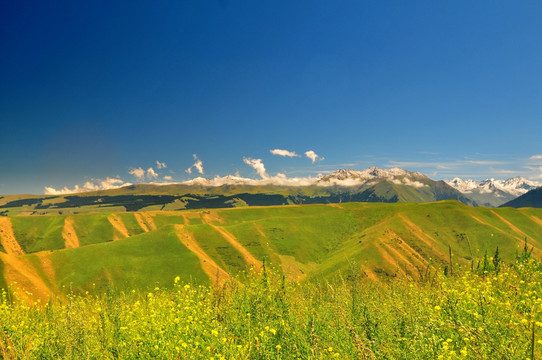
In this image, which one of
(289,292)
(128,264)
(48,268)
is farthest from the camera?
(128,264)

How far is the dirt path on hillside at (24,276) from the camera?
8575cm

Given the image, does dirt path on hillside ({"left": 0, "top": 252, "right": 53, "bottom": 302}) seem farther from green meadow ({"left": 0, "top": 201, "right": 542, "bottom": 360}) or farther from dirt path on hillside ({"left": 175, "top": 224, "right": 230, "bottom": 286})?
dirt path on hillside ({"left": 175, "top": 224, "right": 230, "bottom": 286})

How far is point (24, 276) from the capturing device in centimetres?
9275

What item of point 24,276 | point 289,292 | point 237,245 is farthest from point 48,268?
point 289,292

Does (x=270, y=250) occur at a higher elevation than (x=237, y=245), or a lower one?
lower

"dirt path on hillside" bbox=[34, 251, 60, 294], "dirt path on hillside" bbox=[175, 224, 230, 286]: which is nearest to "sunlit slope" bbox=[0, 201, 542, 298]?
"dirt path on hillside" bbox=[34, 251, 60, 294]

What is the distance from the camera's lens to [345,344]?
888 cm

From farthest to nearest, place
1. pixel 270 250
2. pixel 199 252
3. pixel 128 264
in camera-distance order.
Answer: pixel 270 250 < pixel 199 252 < pixel 128 264

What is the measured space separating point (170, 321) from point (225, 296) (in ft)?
13.4

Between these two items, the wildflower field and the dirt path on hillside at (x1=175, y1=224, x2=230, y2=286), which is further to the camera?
the dirt path on hillside at (x1=175, y1=224, x2=230, y2=286)

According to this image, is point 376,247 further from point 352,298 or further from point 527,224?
point 527,224

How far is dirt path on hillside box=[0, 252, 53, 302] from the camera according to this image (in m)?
85.8

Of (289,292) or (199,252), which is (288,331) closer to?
(289,292)

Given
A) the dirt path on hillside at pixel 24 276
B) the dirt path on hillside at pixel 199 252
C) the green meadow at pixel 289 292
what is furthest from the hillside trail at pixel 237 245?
the dirt path on hillside at pixel 24 276
